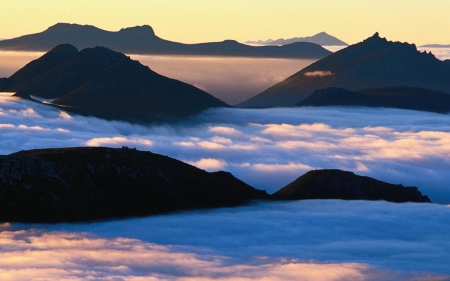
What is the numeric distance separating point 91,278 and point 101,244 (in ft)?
97.8

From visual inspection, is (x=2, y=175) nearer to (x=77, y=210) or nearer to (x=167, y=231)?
(x=77, y=210)

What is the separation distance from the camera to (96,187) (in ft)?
579

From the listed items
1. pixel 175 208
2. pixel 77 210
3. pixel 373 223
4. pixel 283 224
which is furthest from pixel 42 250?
pixel 373 223

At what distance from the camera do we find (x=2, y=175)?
168 metres

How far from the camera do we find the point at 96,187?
579ft

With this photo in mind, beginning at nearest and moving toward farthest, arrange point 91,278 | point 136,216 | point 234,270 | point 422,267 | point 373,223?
point 91,278 < point 234,270 < point 422,267 < point 136,216 < point 373,223

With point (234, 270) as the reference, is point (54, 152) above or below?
above

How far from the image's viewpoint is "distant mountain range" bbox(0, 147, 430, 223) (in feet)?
546

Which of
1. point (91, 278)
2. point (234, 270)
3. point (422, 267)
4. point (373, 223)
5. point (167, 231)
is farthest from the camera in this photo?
point (373, 223)

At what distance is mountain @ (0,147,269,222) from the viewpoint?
166500 millimetres

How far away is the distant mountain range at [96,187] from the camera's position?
166500mm

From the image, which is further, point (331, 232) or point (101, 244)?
point (331, 232)

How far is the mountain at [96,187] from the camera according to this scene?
166 m

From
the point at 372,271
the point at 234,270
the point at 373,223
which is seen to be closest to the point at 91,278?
the point at 234,270
